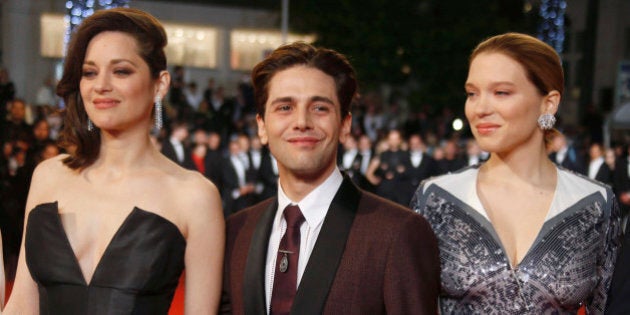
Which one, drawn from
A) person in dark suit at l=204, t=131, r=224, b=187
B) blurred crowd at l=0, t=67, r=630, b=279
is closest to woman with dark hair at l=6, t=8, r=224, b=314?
blurred crowd at l=0, t=67, r=630, b=279

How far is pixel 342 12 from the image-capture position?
70.3 feet

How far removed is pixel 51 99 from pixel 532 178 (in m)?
15.3

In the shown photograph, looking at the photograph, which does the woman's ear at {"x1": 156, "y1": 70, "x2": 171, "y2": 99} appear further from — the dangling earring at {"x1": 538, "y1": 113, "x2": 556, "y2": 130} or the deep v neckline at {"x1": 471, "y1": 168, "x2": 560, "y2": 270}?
the dangling earring at {"x1": 538, "y1": 113, "x2": 556, "y2": 130}

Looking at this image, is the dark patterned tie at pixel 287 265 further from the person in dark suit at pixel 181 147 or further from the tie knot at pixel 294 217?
the person in dark suit at pixel 181 147

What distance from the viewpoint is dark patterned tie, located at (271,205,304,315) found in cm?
287

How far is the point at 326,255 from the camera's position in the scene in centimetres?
286

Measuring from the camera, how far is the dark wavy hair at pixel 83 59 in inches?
126

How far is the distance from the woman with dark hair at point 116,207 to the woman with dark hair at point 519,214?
0.96m

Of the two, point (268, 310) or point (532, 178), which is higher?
point (532, 178)

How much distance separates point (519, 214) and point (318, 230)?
98 cm

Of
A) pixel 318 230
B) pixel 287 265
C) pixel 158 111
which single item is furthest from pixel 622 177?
pixel 287 265

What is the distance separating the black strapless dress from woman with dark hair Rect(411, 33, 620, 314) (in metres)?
1.05

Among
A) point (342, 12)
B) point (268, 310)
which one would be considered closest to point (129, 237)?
point (268, 310)

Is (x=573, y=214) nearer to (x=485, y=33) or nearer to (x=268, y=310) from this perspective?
(x=268, y=310)
